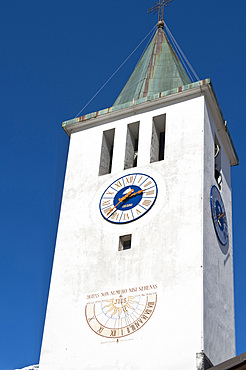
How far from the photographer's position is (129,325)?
18.1 meters

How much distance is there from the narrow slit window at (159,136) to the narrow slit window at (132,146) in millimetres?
735

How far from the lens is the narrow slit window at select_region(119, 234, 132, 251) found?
2009 centimetres

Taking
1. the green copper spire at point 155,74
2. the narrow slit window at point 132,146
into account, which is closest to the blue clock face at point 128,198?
the narrow slit window at point 132,146

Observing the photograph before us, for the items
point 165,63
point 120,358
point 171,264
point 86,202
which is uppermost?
point 165,63

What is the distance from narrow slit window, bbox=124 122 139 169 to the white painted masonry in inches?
8.7

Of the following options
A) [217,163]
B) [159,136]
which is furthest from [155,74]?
[217,163]

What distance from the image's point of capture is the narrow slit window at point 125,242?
20094 millimetres

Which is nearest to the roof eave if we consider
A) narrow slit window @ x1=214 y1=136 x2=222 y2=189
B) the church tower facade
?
the church tower facade

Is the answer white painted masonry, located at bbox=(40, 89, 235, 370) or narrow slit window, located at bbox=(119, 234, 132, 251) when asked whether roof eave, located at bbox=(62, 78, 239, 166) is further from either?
narrow slit window, located at bbox=(119, 234, 132, 251)

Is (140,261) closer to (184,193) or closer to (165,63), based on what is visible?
(184,193)

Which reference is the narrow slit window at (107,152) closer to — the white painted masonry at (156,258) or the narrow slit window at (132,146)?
the white painted masonry at (156,258)

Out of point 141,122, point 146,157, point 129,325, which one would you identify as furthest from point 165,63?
point 129,325

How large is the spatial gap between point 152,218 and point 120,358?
14.9 ft

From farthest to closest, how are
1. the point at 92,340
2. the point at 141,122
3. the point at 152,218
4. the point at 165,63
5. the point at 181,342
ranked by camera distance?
A: the point at 165,63 → the point at 141,122 → the point at 152,218 → the point at 92,340 → the point at 181,342
